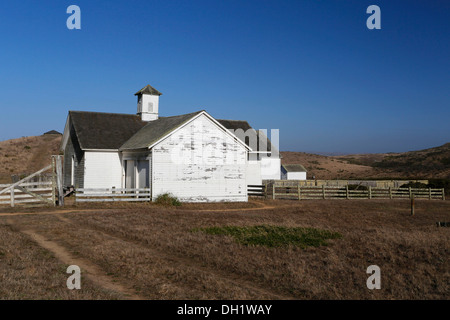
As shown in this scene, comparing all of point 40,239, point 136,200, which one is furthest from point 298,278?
point 136,200

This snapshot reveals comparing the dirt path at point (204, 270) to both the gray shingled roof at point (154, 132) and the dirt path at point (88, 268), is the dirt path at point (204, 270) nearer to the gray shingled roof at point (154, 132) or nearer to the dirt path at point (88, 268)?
the dirt path at point (88, 268)

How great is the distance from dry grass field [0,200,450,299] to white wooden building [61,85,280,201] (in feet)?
33.8

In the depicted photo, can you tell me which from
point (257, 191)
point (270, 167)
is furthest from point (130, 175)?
point (270, 167)

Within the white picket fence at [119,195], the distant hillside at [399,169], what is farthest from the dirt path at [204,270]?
the distant hillside at [399,169]

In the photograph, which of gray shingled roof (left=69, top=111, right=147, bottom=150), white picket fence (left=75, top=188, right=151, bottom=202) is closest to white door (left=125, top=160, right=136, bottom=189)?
gray shingled roof (left=69, top=111, right=147, bottom=150)

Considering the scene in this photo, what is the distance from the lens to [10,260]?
9703 millimetres

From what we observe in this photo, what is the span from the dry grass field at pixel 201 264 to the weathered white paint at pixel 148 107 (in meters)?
19.3

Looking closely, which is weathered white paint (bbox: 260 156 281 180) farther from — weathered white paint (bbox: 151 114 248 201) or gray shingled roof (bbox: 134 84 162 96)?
weathered white paint (bbox: 151 114 248 201)

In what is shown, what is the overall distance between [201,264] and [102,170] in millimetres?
20872

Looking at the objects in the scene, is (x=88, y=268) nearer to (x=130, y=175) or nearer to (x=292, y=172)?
(x=130, y=175)

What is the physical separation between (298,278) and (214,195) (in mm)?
19339

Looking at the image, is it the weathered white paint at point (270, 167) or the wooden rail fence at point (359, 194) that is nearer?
the wooden rail fence at point (359, 194)

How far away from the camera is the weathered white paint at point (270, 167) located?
148 feet

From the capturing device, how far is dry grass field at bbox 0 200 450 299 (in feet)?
24.3
